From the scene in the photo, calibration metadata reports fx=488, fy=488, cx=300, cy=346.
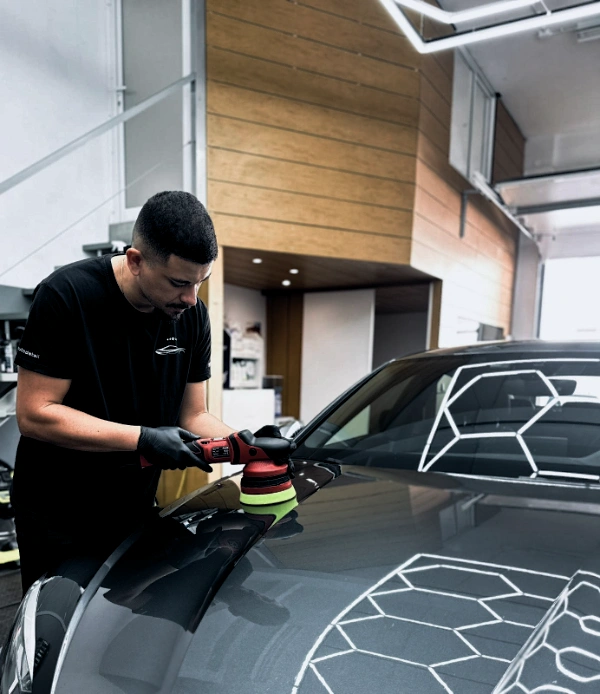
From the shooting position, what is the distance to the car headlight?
0.73 meters

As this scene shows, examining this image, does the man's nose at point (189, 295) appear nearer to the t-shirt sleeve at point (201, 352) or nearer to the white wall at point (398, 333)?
the t-shirt sleeve at point (201, 352)

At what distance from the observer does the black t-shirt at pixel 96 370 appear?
3.57ft

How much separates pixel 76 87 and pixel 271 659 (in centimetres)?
439

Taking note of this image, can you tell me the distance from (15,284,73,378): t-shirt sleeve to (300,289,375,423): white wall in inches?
185

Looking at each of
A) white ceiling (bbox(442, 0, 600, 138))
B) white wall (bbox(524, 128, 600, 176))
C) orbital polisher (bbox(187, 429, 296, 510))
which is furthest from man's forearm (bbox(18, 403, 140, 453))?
white wall (bbox(524, 128, 600, 176))

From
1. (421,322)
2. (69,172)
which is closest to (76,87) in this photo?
(69,172)

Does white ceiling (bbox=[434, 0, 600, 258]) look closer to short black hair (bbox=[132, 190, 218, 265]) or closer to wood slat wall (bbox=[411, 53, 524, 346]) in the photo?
Answer: wood slat wall (bbox=[411, 53, 524, 346])

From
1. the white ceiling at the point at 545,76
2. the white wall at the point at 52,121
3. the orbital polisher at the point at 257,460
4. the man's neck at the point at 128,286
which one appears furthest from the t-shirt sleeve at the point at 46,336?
the white ceiling at the point at 545,76

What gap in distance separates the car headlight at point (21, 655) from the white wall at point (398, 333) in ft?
23.5

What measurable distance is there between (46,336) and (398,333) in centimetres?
722

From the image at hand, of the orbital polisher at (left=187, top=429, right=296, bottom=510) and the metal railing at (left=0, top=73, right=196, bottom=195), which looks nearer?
the orbital polisher at (left=187, top=429, right=296, bottom=510)

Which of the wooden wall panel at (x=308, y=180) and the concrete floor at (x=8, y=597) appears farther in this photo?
the wooden wall panel at (x=308, y=180)

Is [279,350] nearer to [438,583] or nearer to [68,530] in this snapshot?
[68,530]

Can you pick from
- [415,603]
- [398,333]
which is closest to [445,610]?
[415,603]
